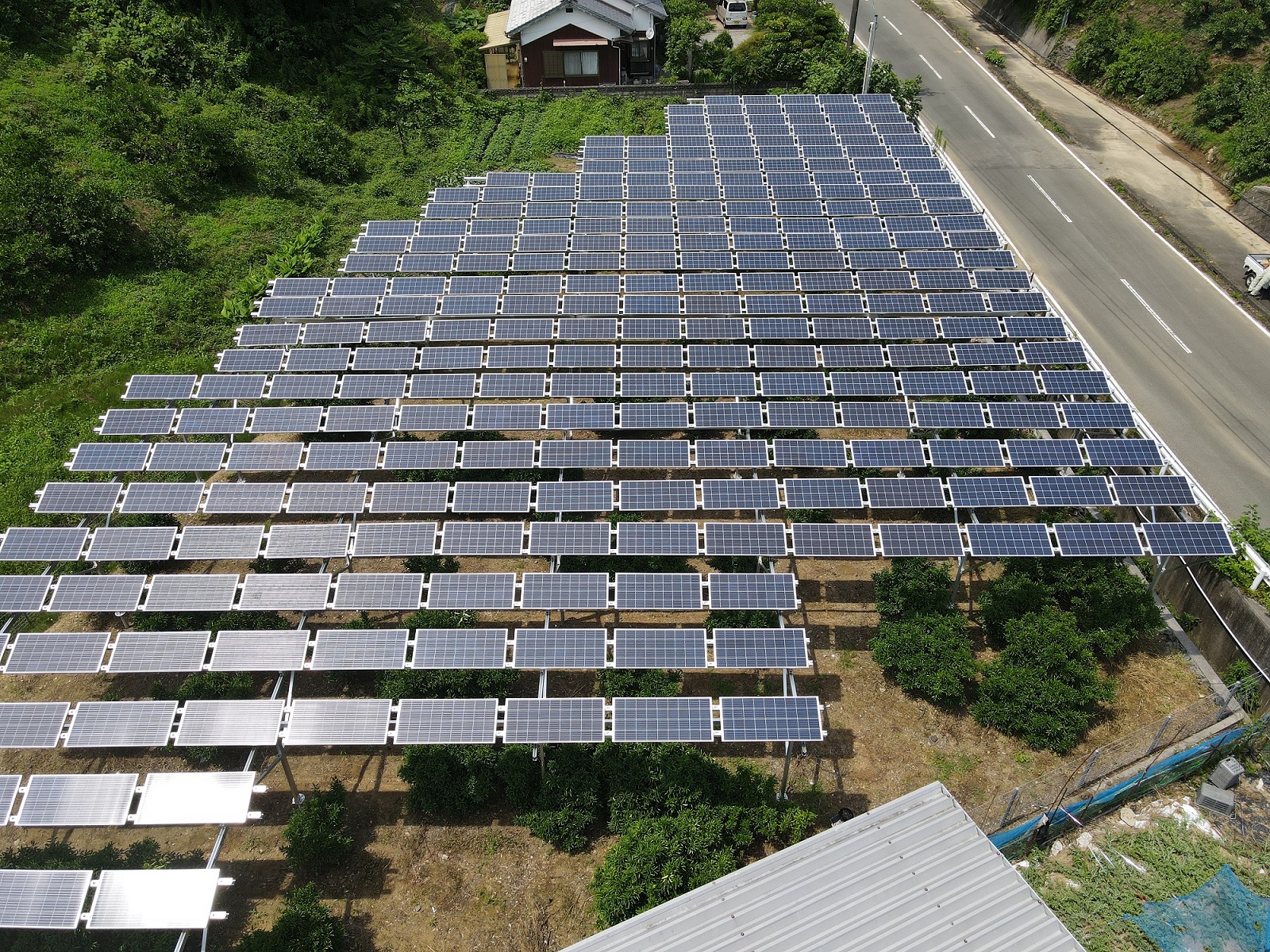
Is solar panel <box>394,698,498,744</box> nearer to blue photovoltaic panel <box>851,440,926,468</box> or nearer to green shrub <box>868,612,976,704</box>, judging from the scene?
green shrub <box>868,612,976,704</box>

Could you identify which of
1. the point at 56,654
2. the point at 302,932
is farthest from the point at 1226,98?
the point at 56,654

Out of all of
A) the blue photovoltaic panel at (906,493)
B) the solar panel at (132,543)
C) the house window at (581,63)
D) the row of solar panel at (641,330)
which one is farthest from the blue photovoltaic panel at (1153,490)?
the house window at (581,63)

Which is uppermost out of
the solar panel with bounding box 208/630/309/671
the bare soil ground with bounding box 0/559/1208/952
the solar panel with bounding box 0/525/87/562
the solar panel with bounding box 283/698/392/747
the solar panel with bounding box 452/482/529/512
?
the solar panel with bounding box 452/482/529/512

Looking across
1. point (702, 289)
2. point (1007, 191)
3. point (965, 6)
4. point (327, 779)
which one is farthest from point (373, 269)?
point (965, 6)

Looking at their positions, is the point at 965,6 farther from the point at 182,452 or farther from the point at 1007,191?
the point at 182,452

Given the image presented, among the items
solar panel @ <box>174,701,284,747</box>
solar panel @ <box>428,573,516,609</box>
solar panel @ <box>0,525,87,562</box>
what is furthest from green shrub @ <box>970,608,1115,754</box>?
solar panel @ <box>0,525,87,562</box>

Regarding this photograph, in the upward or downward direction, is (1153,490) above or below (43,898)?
above

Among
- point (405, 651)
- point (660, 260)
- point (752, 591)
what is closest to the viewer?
point (405, 651)

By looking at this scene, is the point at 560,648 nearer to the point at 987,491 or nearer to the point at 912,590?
the point at 912,590

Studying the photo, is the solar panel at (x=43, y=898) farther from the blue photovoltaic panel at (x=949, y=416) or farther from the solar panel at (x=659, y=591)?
the blue photovoltaic panel at (x=949, y=416)
